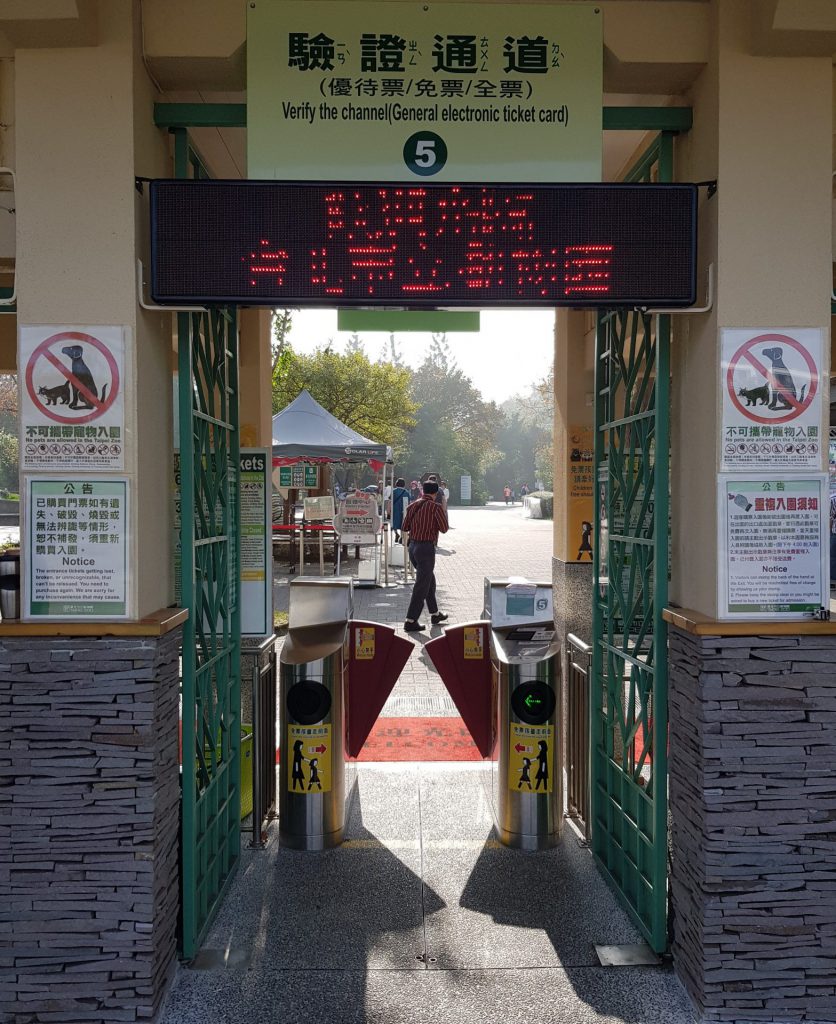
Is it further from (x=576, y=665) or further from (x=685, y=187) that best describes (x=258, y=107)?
(x=576, y=665)

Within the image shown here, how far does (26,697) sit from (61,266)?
150 centimetres

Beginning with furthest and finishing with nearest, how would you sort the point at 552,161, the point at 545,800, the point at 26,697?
the point at 545,800, the point at 552,161, the point at 26,697

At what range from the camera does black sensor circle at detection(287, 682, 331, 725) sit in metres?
4.25

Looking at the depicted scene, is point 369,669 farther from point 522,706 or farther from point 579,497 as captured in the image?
point 579,497

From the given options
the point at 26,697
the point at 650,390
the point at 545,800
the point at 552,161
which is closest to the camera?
the point at 26,697

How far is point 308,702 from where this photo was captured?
426 cm

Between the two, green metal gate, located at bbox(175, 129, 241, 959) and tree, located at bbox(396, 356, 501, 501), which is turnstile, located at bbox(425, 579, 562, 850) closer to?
green metal gate, located at bbox(175, 129, 241, 959)

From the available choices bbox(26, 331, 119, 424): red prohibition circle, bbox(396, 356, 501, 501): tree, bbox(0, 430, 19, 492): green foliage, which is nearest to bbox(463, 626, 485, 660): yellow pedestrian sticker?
bbox(26, 331, 119, 424): red prohibition circle

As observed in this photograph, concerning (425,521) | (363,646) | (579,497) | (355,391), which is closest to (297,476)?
(425,521)

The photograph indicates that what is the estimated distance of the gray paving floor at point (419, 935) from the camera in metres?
2.94

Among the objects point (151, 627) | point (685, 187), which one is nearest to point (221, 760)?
point (151, 627)

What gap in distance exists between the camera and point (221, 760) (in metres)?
3.83

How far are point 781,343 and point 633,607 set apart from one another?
124 cm

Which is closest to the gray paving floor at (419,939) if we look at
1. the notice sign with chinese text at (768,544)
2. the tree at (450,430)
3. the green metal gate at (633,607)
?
the green metal gate at (633,607)
